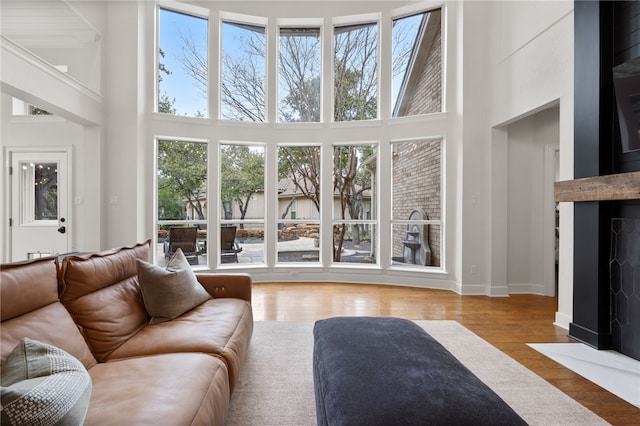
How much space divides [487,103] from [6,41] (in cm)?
561

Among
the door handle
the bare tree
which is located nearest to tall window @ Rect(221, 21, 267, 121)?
the bare tree

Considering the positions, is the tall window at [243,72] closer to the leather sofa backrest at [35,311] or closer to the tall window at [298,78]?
the tall window at [298,78]

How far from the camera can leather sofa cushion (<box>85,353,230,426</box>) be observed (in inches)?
41.2

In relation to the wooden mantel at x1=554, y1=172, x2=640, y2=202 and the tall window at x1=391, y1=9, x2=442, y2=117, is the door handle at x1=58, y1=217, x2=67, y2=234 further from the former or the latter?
the wooden mantel at x1=554, y1=172, x2=640, y2=202

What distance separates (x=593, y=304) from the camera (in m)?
2.71

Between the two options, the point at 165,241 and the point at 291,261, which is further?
the point at 291,261

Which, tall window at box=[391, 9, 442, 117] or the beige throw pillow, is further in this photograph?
tall window at box=[391, 9, 442, 117]

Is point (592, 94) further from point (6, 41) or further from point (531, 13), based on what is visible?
point (6, 41)

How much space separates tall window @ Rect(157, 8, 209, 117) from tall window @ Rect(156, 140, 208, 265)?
610 millimetres

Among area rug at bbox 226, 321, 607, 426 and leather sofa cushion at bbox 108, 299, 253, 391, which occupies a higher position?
leather sofa cushion at bbox 108, 299, 253, 391

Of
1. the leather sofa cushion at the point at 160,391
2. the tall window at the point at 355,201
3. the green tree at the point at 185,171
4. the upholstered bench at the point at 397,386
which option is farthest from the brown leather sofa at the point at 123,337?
the tall window at the point at 355,201

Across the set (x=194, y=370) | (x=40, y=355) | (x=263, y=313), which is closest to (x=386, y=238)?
(x=263, y=313)

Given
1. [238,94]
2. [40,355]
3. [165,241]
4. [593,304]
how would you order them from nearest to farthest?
[40,355], [593,304], [165,241], [238,94]

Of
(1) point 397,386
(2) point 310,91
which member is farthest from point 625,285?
(2) point 310,91
